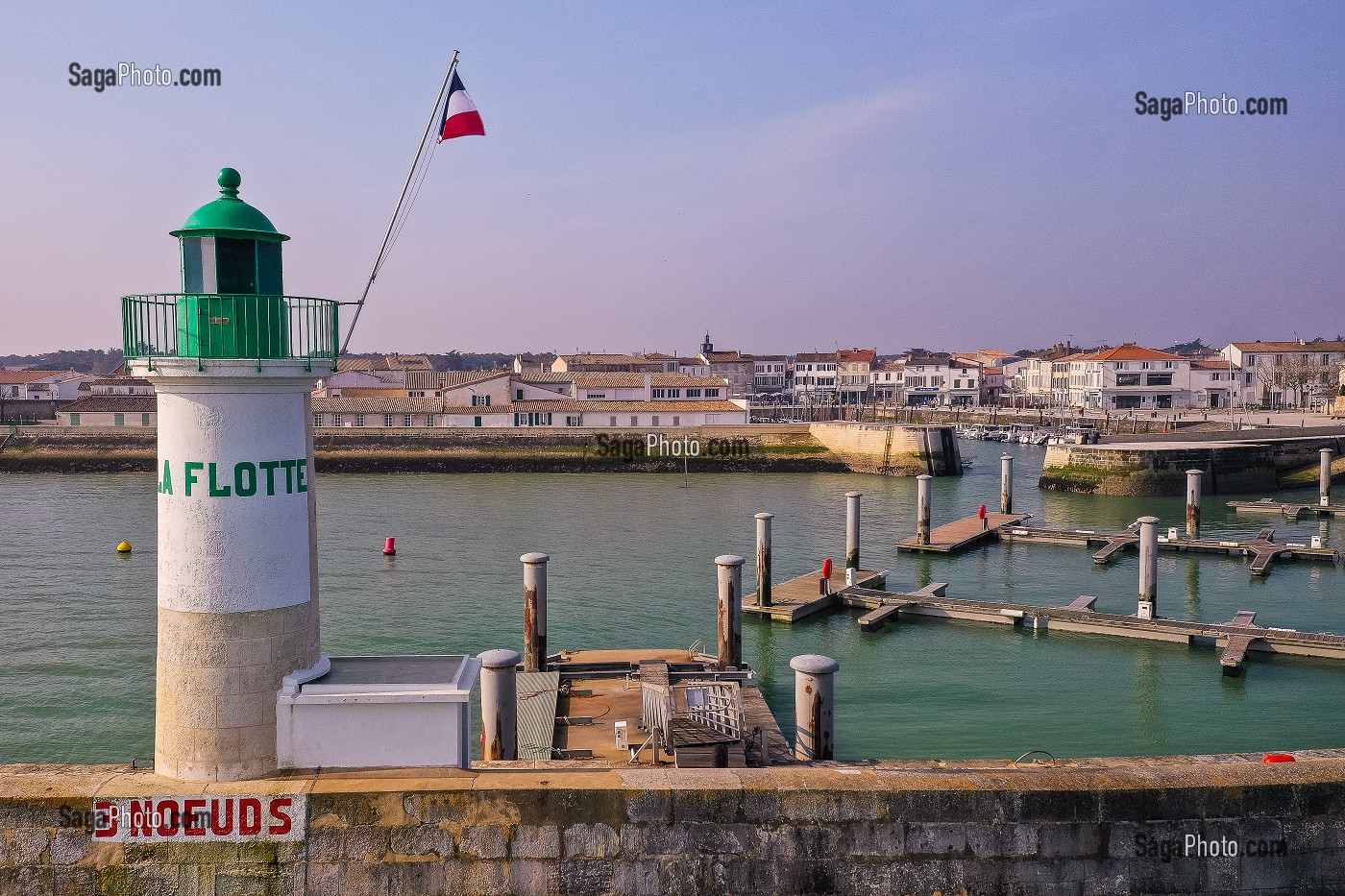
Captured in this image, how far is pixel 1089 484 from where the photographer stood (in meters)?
52.7

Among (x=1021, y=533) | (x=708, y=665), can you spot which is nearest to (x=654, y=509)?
(x=1021, y=533)

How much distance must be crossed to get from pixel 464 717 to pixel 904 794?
3.25m

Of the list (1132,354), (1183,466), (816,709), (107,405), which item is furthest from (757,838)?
(1132,354)

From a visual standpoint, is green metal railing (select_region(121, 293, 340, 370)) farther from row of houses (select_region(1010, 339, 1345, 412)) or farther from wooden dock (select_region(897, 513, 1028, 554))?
row of houses (select_region(1010, 339, 1345, 412))

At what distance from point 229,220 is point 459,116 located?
3.59 m

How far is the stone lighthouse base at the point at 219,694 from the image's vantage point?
23.8 feet

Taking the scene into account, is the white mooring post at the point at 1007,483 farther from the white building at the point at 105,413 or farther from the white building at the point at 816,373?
the white building at the point at 816,373

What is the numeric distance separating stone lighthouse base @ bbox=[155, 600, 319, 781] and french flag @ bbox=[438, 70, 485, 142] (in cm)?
523

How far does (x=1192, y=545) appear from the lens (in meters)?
32.8

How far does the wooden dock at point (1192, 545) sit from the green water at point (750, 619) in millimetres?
647

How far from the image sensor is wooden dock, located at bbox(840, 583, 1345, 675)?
66.1 ft

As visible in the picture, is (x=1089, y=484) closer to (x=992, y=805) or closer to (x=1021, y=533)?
(x=1021, y=533)

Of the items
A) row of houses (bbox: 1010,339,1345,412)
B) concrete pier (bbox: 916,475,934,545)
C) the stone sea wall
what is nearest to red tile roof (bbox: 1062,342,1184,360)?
row of houses (bbox: 1010,339,1345,412)

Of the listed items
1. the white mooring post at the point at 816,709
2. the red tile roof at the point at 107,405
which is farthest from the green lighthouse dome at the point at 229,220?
the red tile roof at the point at 107,405
